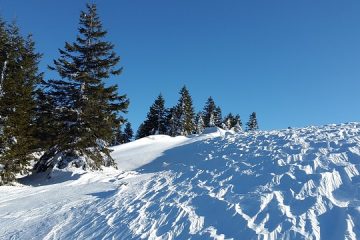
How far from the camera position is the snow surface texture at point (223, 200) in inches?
314

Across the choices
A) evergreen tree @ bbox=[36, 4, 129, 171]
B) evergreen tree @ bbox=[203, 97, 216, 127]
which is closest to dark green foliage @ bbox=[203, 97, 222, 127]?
evergreen tree @ bbox=[203, 97, 216, 127]

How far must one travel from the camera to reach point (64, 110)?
22.3 metres

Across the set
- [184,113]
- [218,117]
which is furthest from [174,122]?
[218,117]

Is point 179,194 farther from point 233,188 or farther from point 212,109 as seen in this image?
point 212,109

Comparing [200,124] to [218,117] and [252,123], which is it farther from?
[252,123]

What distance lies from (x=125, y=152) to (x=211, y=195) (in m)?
17.3

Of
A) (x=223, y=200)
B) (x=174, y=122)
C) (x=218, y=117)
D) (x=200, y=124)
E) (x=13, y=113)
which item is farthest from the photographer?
(x=218, y=117)

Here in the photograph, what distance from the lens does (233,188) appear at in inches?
420

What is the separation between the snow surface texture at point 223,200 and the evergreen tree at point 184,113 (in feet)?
119

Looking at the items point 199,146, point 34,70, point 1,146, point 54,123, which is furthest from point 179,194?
point 34,70

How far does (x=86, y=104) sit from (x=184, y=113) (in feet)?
105

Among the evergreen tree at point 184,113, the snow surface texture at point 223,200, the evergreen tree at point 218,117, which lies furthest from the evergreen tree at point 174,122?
the snow surface texture at point 223,200

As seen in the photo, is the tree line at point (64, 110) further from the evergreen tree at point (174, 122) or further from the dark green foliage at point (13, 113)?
the evergreen tree at point (174, 122)

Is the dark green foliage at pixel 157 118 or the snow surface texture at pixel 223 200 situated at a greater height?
the dark green foliage at pixel 157 118
